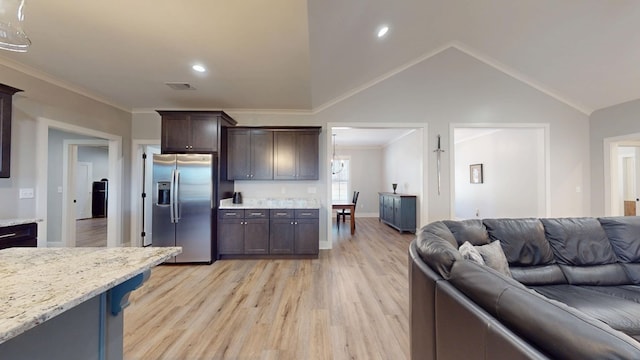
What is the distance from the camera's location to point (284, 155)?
4.84 meters

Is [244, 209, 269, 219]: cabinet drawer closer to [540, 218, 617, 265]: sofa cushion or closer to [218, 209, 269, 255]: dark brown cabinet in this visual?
[218, 209, 269, 255]: dark brown cabinet

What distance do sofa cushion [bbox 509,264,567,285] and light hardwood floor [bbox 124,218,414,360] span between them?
103 cm

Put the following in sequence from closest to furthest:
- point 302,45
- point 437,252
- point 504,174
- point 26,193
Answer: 1. point 437,252
2. point 302,45
3. point 26,193
4. point 504,174

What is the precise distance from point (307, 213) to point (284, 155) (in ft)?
3.76

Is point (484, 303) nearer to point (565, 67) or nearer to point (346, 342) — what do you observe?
point (346, 342)

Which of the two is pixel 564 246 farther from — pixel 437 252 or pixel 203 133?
pixel 203 133

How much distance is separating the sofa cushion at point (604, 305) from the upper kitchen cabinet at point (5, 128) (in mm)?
→ 5290

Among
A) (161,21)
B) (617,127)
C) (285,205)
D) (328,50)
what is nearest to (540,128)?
(617,127)

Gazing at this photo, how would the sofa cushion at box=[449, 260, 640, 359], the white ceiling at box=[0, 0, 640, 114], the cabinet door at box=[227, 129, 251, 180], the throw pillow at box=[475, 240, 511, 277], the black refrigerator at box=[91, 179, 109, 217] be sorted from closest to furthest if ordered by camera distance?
the sofa cushion at box=[449, 260, 640, 359] → the throw pillow at box=[475, 240, 511, 277] → the white ceiling at box=[0, 0, 640, 114] → the cabinet door at box=[227, 129, 251, 180] → the black refrigerator at box=[91, 179, 109, 217]

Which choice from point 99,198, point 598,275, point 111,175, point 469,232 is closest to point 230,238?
point 111,175

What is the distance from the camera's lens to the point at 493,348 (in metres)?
0.92

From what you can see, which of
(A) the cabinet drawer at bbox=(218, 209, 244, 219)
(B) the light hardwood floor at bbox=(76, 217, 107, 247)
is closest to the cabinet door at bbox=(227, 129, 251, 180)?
(A) the cabinet drawer at bbox=(218, 209, 244, 219)

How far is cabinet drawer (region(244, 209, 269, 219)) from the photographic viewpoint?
4434 mm

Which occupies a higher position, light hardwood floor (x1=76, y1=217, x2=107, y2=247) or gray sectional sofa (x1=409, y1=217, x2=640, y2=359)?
gray sectional sofa (x1=409, y1=217, x2=640, y2=359)
